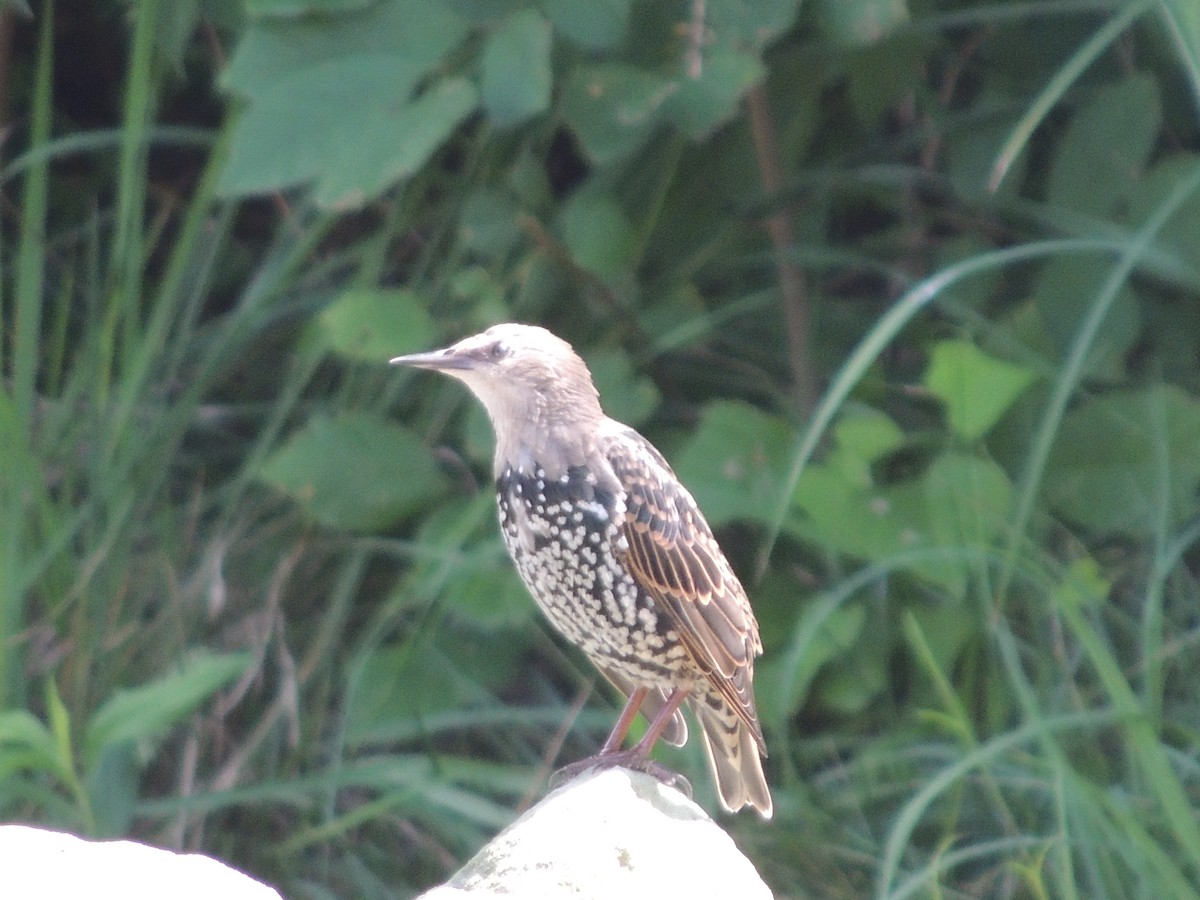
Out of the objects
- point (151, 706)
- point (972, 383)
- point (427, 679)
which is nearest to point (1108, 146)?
point (972, 383)

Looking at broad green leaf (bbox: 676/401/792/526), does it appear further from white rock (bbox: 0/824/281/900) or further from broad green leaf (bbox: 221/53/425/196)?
white rock (bbox: 0/824/281/900)

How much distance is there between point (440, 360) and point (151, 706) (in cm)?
110

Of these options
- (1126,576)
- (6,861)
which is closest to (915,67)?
(1126,576)

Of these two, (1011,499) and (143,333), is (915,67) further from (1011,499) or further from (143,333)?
(143,333)

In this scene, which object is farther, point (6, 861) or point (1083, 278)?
point (1083, 278)

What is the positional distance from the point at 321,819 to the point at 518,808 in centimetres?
55

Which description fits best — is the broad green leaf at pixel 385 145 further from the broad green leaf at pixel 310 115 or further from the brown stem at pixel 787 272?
the brown stem at pixel 787 272

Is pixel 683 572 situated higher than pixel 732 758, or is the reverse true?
pixel 683 572

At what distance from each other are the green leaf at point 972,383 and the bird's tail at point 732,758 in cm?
84

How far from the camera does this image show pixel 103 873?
2215 mm

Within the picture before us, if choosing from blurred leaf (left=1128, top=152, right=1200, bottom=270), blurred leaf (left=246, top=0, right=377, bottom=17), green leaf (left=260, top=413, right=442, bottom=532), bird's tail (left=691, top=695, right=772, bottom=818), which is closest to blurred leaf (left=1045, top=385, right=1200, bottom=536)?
blurred leaf (left=1128, top=152, right=1200, bottom=270)

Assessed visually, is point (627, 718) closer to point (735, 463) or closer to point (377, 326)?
point (735, 463)

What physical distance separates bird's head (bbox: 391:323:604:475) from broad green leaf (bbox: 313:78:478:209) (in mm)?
476

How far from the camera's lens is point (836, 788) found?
4.34 m
